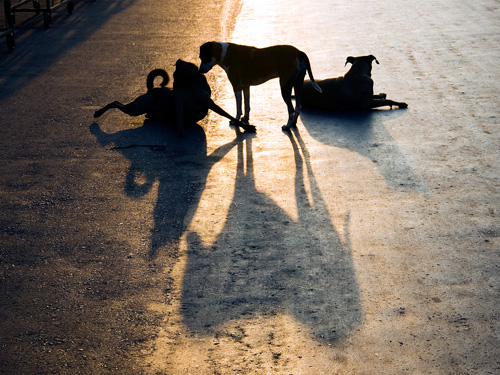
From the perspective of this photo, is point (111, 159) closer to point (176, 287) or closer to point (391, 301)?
point (176, 287)

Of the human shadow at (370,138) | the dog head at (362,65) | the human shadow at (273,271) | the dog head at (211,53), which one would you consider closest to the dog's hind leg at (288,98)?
the human shadow at (370,138)

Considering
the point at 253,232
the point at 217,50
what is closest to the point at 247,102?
the point at 217,50

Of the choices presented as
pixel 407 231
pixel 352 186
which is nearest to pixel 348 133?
pixel 352 186

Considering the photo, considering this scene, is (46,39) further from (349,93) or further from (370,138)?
(370,138)

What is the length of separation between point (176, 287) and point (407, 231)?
7.22ft

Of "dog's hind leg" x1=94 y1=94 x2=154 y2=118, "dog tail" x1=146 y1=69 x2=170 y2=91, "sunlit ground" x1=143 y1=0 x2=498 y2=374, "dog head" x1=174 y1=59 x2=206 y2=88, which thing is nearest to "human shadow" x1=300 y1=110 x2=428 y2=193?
"sunlit ground" x1=143 y1=0 x2=498 y2=374

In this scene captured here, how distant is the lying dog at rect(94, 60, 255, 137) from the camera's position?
943cm

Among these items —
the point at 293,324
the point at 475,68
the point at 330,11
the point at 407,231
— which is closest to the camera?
the point at 293,324

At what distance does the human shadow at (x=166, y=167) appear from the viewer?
22.6 ft

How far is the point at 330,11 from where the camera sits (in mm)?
17484

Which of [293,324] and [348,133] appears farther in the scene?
[348,133]

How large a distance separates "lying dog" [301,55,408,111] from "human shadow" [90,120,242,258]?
1.70 metres

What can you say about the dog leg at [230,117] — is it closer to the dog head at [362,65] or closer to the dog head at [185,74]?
the dog head at [185,74]

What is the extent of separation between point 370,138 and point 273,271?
140 inches
